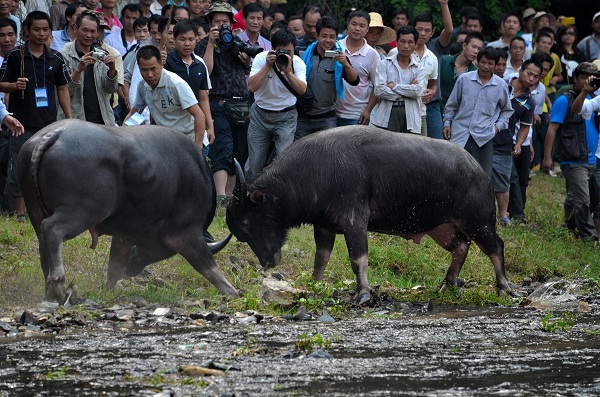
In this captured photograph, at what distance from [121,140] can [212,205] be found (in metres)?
1.31

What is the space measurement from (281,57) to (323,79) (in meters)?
0.88

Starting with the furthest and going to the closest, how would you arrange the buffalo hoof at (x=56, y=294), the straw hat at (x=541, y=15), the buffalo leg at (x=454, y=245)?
1. the straw hat at (x=541, y=15)
2. the buffalo leg at (x=454, y=245)
3. the buffalo hoof at (x=56, y=294)

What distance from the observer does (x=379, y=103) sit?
13.2 metres

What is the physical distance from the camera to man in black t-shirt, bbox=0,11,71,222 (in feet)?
38.4

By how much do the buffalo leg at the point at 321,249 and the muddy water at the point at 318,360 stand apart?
158cm

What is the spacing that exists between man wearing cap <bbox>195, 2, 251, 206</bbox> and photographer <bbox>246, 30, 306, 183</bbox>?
356mm

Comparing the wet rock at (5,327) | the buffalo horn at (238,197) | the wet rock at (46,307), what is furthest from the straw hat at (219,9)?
the wet rock at (5,327)

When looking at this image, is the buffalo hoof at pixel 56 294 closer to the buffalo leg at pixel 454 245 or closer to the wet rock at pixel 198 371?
the wet rock at pixel 198 371

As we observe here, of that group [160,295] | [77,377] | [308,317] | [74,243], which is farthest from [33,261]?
[77,377]

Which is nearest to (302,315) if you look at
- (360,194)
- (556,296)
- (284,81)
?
(360,194)

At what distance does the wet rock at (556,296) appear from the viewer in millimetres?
10484

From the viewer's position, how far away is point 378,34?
1473 cm

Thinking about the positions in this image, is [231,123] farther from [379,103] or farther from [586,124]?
[586,124]

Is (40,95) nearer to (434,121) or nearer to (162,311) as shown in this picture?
(162,311)
